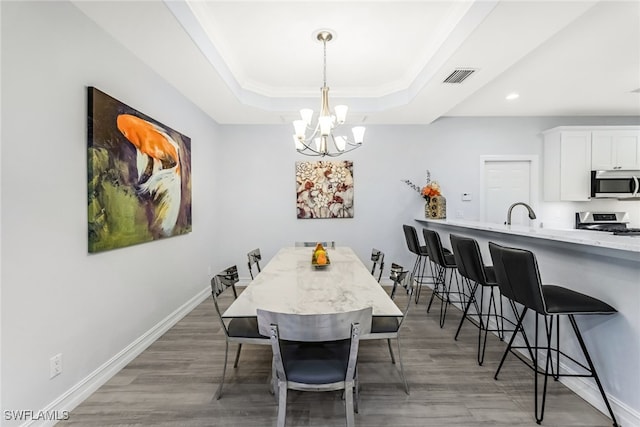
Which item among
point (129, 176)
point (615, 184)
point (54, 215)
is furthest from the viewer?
point (615, 184)

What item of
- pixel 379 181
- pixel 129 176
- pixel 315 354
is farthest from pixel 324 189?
pixel 315 354

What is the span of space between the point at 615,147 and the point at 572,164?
648mm

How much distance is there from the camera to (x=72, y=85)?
1.92 m

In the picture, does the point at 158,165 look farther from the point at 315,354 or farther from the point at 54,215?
the point at 315,354

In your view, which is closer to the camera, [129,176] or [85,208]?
[85,208]

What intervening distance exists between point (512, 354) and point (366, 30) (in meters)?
3.05

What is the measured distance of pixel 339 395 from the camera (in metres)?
2.00

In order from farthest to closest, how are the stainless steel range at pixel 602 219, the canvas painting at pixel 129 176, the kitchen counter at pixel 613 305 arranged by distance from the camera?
1. the stainless steel range at pixel 602 219
2. the canvas painting at pixel 129 176
3. the kitchen counter at pixel 613 305

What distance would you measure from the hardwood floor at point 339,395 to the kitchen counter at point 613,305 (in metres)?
0.18

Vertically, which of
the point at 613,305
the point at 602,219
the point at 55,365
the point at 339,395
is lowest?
the point at 339,395

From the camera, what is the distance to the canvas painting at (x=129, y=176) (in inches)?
81.9

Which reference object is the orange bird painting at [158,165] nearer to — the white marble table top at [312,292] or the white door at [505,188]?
the white marble table top at [312,292]

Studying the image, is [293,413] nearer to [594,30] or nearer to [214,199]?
[214,199]

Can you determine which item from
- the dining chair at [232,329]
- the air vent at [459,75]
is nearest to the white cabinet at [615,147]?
the air vent at [459,75]
